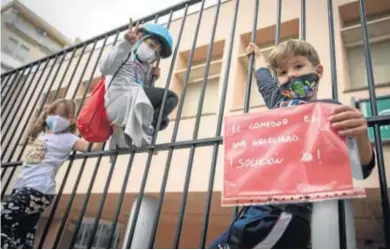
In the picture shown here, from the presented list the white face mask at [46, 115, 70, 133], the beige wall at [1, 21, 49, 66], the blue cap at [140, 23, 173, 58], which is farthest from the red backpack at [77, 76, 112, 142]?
the beige wall at [1, 21, 49, 66]

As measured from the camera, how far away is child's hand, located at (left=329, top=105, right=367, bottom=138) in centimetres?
100

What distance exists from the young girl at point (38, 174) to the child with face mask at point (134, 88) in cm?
47

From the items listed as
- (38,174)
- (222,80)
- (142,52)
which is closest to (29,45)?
(222,80)

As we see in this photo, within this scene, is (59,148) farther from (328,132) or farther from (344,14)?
(344,14)

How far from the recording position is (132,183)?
5.75 meters

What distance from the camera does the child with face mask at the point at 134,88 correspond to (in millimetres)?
1854

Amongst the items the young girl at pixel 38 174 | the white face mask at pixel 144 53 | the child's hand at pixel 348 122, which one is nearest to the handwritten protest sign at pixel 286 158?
the child's hand at pixel 348 122

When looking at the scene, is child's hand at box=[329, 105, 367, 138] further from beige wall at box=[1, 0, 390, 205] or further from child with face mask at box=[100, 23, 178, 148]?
beige wall at box=[1, 0, 390, 205]

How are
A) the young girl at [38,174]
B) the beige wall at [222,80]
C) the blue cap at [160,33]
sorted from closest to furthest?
1. the blue cap at [160,33]
2. the young girl at [38,174]
3. the beige wall at [222,80]

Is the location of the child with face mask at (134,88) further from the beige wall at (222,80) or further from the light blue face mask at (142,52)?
the beige wall at (222,80)

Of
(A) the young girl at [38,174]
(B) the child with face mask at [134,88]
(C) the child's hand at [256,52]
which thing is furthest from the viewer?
(A) the young girl at [38,174]

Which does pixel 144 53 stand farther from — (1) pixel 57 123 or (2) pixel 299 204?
(2) pixel 299 204

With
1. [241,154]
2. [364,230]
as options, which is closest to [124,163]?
[364,230]

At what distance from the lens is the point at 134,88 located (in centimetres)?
195
